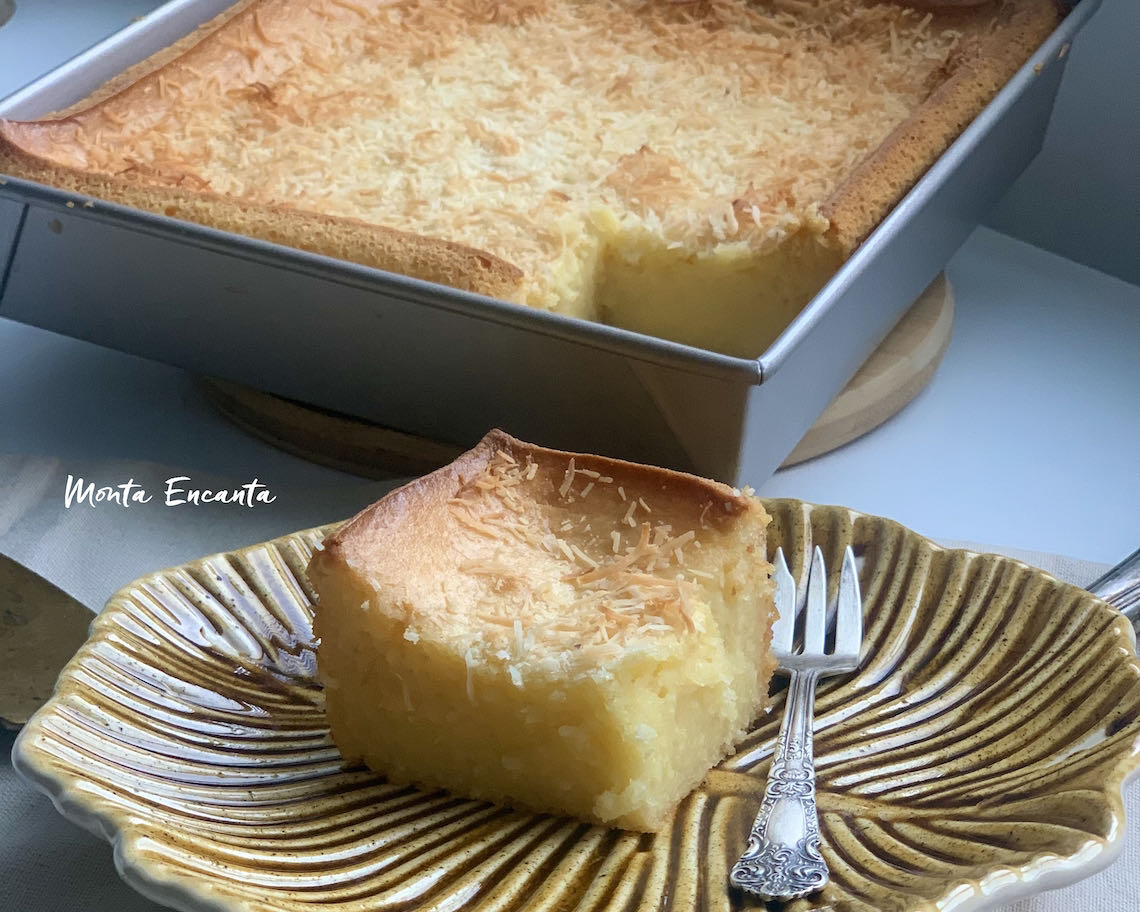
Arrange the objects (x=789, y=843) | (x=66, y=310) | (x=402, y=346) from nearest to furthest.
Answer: (x=789, y=843) → (x=402, y=346) → (x=66, y=310)

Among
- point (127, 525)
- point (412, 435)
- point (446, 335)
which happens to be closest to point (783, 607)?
point (446, 335)

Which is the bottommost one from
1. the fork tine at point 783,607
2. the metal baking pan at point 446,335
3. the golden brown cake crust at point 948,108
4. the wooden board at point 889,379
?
the fork tine at point 783,607

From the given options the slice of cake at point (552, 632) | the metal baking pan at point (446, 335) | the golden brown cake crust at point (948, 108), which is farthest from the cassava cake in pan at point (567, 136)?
the slice of cake at point (552, 632)

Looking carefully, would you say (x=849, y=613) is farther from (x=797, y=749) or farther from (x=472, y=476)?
(x=472, y=476)

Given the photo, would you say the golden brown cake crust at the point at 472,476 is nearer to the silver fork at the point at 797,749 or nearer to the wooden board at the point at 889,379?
the silver fork at the point at 797,749

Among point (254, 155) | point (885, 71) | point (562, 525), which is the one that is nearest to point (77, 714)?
point (562, 525)

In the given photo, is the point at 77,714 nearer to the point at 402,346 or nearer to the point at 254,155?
the point at 402,346
